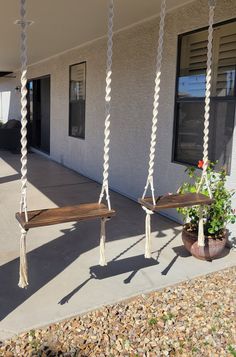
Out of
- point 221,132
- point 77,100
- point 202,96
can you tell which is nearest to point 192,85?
point 202,96

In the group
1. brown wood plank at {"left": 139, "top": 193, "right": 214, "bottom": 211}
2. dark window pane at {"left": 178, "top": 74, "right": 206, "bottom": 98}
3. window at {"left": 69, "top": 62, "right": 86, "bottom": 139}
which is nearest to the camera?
brown wood plank at {"left": 139, "top": 193, "right": 214, "bottom": 211}

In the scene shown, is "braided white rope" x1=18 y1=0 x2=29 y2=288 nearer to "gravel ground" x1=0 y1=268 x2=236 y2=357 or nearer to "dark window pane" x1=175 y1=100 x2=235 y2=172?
"gravel ground" x1=0 y1=268 x2=236 y2=357

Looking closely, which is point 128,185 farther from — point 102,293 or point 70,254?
point 102,293

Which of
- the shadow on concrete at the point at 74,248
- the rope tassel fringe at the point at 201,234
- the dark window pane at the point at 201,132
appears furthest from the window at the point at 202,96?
the shadow on concrete at the point at 74,248

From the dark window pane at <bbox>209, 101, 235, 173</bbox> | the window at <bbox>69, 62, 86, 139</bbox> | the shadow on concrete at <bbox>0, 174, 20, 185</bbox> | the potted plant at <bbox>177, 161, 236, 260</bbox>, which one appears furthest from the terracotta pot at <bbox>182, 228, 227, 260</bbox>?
the window at <bbox>69, 62, 86, 139</bbox>

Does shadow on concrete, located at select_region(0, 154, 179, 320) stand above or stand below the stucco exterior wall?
below

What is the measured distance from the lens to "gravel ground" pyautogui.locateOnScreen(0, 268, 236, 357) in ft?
7.80

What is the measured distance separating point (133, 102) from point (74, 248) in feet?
9.18

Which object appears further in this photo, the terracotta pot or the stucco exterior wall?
the stucco exterior wall

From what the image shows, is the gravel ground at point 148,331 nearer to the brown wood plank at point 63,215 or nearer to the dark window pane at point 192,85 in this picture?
the brown wood plank at point 63,215

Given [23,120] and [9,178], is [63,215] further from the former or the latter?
[9,178]

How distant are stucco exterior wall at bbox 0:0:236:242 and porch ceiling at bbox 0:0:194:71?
0.26m

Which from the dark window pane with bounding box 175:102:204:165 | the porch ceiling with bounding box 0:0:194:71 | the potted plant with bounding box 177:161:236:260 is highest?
the porch ceiling with bounding box 0:0:194:71

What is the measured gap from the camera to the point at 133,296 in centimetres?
301
